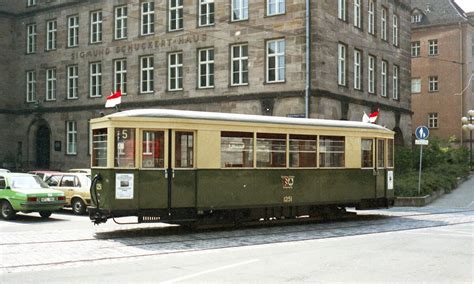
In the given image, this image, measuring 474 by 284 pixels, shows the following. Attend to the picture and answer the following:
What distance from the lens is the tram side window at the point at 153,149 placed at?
50.3ft

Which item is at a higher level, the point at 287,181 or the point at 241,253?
the point at 287,181

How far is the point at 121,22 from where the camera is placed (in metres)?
38.8

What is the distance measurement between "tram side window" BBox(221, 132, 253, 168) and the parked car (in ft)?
24.6

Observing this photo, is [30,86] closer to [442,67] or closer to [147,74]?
[147,74]

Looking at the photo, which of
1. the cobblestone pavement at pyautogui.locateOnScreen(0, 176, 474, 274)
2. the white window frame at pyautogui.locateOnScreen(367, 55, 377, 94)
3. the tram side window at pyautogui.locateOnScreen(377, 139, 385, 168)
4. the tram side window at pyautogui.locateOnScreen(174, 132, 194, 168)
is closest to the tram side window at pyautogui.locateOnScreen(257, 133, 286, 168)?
the cobblestone pavement at pyautogui.locateOnScreen(0, 176, 474, 274)

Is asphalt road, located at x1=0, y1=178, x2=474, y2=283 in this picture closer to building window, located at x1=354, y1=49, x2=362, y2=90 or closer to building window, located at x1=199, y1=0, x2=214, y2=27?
building window, located at x1=354, y1=49, x2=362, y2=90

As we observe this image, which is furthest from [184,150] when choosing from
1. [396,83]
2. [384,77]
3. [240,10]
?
[396,83]

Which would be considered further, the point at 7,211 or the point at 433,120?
the point at 433,120

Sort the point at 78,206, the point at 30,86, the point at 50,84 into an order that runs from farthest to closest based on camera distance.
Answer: the point at 30,86 → the point at 50,84 → the point at 78,206

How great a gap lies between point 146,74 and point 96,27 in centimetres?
533

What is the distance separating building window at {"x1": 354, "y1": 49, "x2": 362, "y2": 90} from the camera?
35.7m

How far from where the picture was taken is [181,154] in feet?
51.9

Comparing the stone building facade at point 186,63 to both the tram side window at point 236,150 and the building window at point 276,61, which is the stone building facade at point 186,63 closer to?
the building window at point 276,61

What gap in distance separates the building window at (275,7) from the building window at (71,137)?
15708 mm
